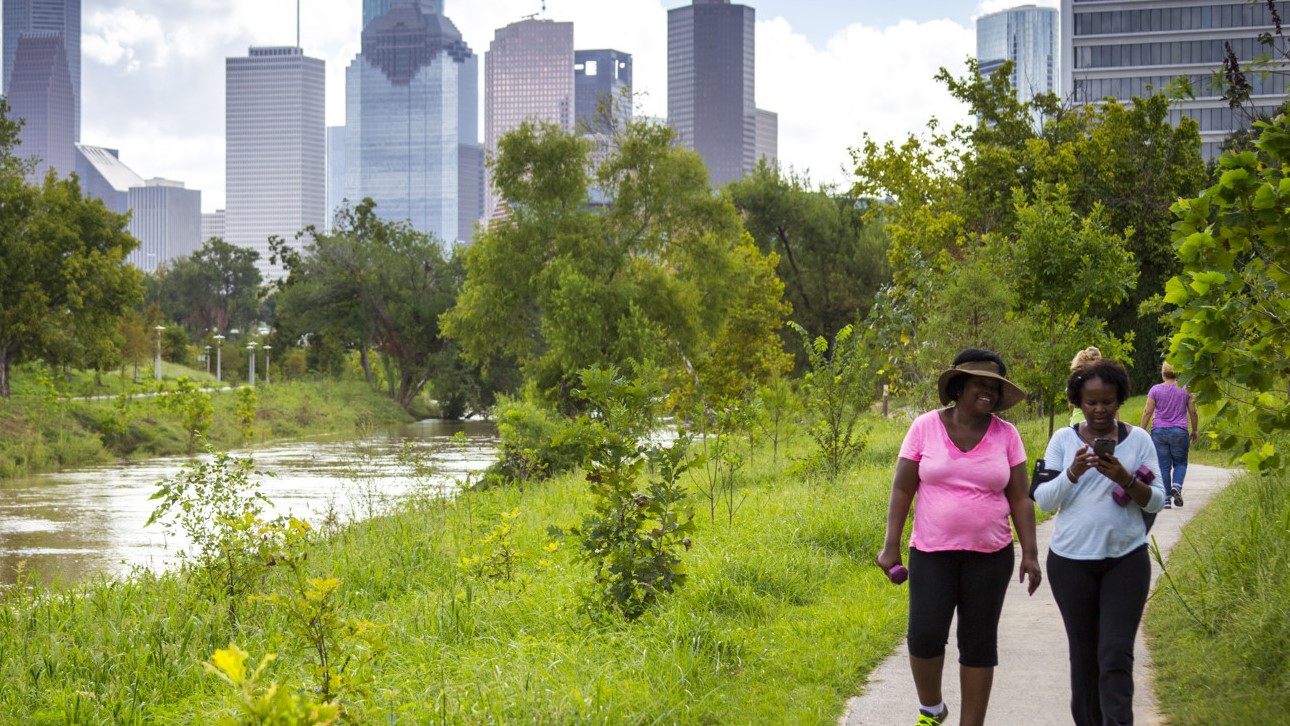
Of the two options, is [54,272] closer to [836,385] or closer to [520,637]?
[836,385]

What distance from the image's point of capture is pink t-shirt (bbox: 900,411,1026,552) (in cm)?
518

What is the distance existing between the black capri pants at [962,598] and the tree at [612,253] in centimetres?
3230

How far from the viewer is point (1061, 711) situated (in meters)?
6.00

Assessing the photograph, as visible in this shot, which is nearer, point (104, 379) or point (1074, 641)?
point (1074, 641)

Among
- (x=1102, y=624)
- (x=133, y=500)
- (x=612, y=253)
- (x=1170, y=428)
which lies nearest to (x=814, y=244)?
(x=612, y=253)

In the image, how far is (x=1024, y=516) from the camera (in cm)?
523

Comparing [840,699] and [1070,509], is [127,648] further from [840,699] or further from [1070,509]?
[1070,509]

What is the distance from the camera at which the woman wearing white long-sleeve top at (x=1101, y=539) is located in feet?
16.3

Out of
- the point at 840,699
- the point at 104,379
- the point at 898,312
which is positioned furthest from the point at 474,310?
the point at 840,699

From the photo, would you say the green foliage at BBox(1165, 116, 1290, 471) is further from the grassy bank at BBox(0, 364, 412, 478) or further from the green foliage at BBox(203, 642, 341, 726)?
the grassy bank at BBox(0, 364, 412, 478)

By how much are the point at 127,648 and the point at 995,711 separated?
Result: 214 inches

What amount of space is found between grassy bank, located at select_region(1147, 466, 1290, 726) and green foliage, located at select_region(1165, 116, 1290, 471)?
3.89 ft

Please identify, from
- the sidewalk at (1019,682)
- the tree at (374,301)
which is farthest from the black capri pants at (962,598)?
the tree at (374,301)

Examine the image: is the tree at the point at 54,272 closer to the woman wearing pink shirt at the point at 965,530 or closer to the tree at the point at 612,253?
the tree at the point at 612,253
